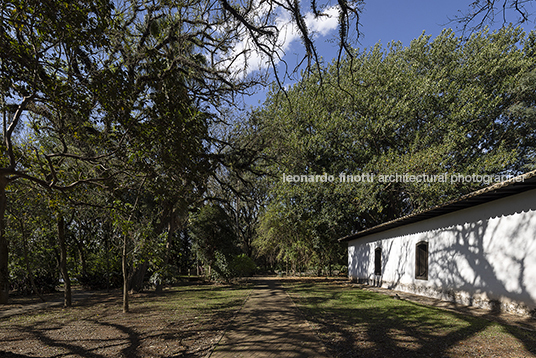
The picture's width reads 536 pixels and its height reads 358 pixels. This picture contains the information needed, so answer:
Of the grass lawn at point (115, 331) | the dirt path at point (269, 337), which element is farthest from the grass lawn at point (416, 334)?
the grass lawn at point (115, 331)

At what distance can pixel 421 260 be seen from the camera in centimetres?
1186

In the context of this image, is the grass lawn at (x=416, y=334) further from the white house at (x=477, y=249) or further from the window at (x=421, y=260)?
the window at (x=421, y=260)

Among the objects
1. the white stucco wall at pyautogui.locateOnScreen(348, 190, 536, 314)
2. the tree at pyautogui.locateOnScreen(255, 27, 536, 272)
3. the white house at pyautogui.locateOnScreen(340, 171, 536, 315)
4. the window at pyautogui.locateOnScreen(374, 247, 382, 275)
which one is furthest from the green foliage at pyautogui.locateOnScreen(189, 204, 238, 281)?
the white stucco wall at pyautogui.locateOnScreen(348, 190, 536, 314)

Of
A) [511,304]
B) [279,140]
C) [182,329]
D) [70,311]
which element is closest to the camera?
[182,329]

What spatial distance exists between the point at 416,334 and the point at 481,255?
4.20 meters

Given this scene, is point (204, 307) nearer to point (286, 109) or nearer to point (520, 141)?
point (286, 109)

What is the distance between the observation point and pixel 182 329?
6.79 meters

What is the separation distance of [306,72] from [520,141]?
710 inches

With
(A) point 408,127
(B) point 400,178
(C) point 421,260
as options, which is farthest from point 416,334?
(A) point 408,127

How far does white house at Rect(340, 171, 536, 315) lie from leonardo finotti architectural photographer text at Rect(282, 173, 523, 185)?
8.93 ft

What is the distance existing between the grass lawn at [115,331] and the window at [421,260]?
7294 mm

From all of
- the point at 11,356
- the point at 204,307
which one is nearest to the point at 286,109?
the point at 204,307

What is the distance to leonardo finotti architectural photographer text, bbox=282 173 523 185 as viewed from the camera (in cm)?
1439

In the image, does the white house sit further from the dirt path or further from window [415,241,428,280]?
the dirt path
